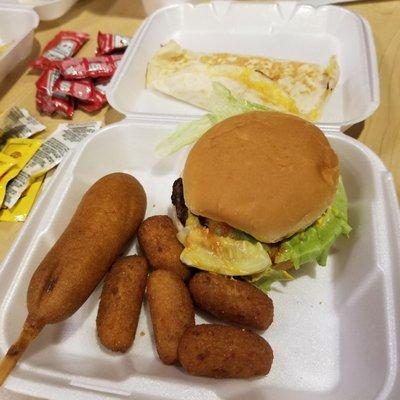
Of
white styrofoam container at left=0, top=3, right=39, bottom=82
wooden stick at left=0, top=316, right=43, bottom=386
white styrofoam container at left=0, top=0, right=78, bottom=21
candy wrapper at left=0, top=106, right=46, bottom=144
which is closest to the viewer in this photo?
wooden stick at left=0, top=316, right=43, bottom=386

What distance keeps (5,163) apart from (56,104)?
381mm

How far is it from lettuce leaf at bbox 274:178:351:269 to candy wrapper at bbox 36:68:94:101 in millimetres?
1101

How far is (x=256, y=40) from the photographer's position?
1910 millimetres

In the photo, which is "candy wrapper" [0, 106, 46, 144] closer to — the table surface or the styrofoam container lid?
the table surface

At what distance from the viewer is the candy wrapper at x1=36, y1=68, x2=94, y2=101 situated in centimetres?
165

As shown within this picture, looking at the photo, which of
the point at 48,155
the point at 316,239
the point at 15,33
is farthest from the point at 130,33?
the point at 316,239

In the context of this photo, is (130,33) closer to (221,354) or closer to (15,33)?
(15,33)

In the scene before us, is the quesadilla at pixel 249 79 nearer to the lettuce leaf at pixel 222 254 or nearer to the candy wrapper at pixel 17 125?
the candy wrapper at pixel 17 125

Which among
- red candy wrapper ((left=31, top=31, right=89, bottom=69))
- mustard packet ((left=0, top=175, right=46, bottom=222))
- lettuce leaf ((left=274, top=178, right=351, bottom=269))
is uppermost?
red candy wrapper ((left=31, top=31, right=89, bottom=69))

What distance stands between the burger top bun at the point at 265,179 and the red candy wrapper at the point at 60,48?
1.16m

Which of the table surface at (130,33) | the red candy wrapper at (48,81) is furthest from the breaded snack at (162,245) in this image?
the red candy wrapper at (48,81)

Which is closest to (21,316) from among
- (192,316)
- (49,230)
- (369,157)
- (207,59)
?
(49,230)

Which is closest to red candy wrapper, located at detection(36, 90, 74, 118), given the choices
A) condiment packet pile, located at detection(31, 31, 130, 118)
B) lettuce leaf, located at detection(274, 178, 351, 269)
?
condiment packet pile, located at detection(31, 31, 130, 118)

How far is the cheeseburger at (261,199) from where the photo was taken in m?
0.94
